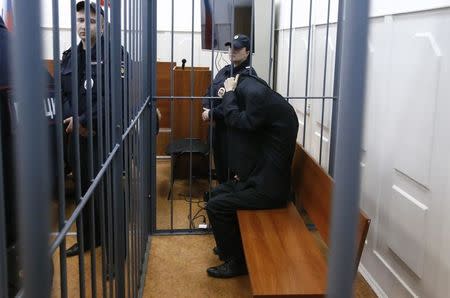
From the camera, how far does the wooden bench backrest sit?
2.32 metres

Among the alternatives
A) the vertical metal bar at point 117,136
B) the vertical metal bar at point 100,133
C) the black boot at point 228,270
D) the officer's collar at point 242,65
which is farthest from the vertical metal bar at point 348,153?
the officer's collar at point 242,65

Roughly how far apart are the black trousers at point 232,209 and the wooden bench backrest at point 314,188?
0.17 metres

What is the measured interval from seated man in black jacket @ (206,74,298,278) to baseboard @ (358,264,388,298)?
2.00 ft

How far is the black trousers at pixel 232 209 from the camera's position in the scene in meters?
2.72

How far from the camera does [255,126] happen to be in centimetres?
265

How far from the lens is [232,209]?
8.96 feet

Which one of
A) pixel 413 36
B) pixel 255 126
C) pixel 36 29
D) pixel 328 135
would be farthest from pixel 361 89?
pixel 328 135

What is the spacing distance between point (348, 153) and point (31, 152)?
0.98 ft

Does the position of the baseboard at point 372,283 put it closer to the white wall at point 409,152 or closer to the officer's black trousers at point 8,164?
the white wall at point 409,152

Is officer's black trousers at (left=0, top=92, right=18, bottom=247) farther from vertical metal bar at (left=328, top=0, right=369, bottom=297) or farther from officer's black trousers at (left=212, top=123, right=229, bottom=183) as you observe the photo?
officer's black trousers at (left=212, top=123, right=229, bottom=183)

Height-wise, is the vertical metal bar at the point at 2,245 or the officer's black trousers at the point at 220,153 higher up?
the vertical metal bar at the point at 2,245

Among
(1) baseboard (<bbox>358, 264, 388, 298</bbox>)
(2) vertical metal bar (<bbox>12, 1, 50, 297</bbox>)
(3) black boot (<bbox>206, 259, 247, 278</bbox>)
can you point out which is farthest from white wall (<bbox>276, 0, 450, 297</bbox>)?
(2) vertical metal bar (<bbox>12, 1, 50, 297</bbox>)

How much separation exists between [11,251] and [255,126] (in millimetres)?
1669

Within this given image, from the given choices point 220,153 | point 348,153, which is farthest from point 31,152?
point 220,153
